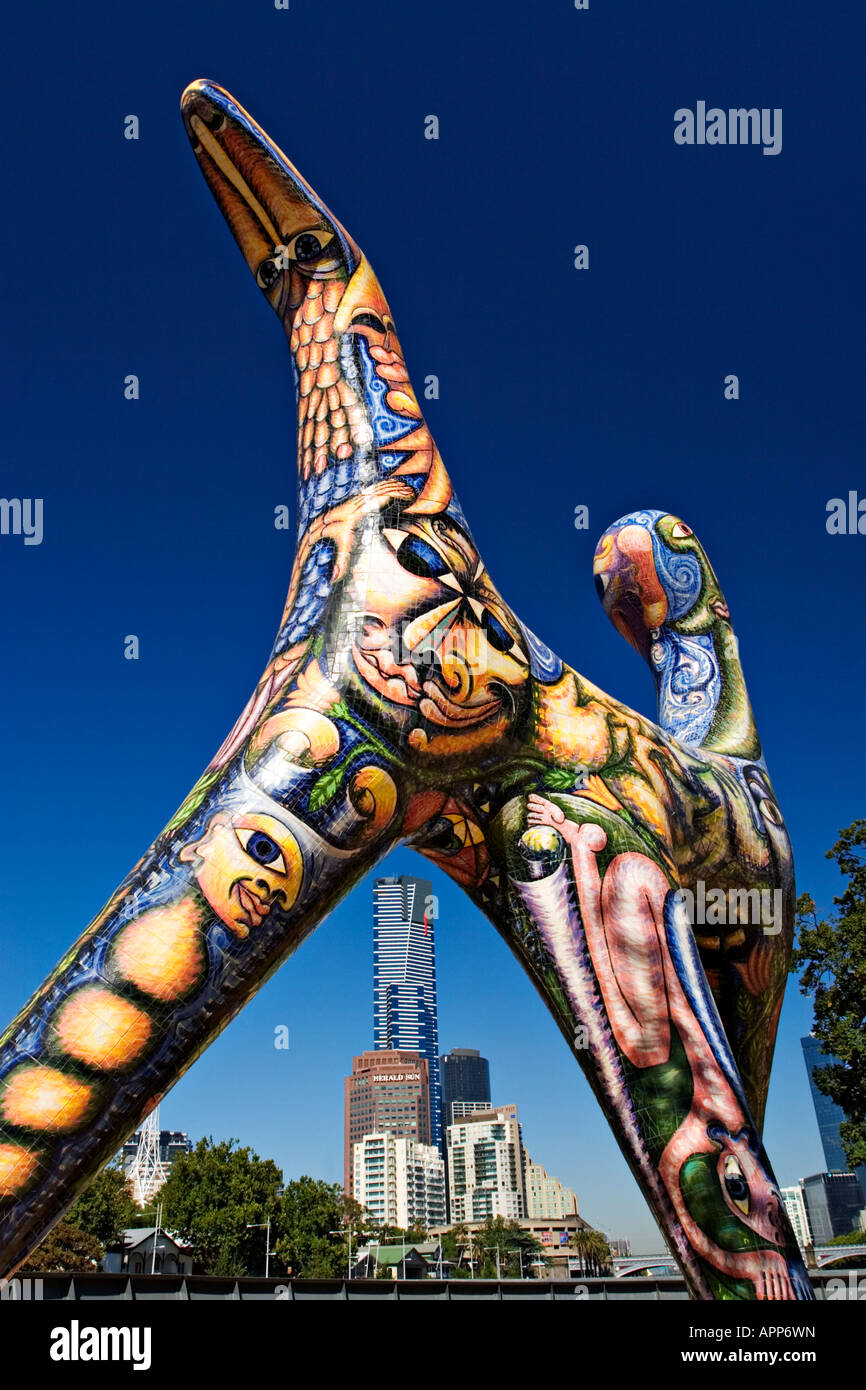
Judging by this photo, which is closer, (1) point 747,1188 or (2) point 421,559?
(1) point 747,1188

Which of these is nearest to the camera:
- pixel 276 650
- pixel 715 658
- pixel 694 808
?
pixel 276 650

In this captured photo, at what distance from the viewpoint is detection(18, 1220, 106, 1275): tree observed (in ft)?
111

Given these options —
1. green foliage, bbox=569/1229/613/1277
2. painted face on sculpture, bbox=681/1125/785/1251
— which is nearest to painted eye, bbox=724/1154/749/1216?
painted face on sculpture, bbox=681/1125/785/1251

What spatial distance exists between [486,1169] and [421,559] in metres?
123

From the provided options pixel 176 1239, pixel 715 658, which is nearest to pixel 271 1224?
pixel 176 1239

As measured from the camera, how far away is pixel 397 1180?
112m

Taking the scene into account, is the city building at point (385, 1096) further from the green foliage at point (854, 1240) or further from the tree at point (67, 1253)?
the tree at point (67, 1253)

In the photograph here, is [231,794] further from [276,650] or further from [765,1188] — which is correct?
[765,1188]

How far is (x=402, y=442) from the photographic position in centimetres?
572

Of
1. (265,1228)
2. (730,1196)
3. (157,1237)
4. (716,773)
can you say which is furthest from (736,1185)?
(265,1228)

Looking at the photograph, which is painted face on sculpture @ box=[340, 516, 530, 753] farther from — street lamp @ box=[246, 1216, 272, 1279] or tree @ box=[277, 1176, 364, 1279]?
tree @ box=[277, 1176, 364, 1279]

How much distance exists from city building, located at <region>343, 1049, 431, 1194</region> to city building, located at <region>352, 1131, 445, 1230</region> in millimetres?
11143

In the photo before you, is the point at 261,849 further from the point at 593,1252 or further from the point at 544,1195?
the point at 544,1195
